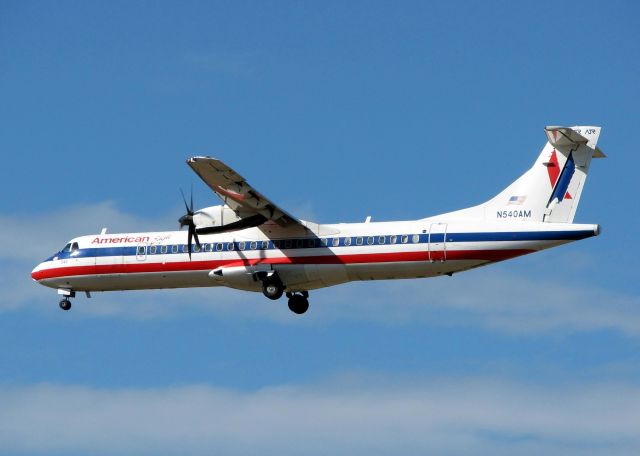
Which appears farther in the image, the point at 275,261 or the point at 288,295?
the point at 288,295

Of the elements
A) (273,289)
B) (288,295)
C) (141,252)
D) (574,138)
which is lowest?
(273,289)

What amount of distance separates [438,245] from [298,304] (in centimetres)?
721

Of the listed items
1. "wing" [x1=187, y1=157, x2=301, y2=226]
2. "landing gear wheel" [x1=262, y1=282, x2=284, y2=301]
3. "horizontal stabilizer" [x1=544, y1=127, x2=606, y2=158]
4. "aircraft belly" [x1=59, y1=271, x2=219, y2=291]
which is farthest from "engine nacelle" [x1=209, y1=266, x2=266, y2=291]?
"horizontal stabilizer" [x1=544, y1=127, x2=606, y2=158]

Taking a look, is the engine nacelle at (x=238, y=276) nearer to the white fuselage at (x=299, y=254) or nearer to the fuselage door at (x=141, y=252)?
the white fuselage at (x=299, y=254)

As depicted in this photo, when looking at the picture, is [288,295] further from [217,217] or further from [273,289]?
[217,217]

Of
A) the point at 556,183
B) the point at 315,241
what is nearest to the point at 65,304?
the point at 315,241

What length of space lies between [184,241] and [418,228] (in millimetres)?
8928

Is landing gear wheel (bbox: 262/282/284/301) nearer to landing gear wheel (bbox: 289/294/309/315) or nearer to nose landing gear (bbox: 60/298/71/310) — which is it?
landing gear wheel (bbox: 289/294/309/315)

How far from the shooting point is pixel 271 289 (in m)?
47.1

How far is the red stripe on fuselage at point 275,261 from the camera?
1741 inches

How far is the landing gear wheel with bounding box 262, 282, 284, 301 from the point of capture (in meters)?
47.1

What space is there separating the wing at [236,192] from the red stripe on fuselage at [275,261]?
5.20ft

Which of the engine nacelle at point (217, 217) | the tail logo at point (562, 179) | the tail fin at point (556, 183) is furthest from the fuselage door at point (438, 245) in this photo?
the engine nacelle at point (217, 217)

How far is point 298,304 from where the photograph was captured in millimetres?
49469
